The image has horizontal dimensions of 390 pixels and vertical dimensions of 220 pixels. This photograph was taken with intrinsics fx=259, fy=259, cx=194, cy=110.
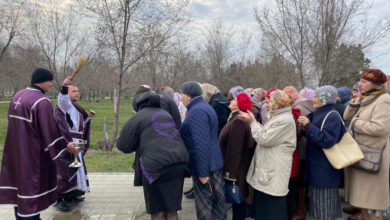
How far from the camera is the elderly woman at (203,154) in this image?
2.97 meters

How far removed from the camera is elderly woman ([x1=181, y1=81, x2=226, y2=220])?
9.74 feet

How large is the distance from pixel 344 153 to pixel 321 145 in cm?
27

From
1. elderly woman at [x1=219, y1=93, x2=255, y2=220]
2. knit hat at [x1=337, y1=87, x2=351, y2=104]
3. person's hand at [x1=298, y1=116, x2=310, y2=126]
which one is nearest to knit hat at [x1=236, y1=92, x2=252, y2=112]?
elderly woman at [x1=219, y1=93, x2=255, y2=220]

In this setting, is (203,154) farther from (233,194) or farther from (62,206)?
(62,206)

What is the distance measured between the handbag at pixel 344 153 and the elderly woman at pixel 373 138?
8.3 inches

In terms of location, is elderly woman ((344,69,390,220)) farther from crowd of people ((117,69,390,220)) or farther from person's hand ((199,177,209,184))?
person's hand ((199,177,209,184))

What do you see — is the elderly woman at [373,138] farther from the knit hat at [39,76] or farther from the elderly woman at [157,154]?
the knit hat at [39,76]

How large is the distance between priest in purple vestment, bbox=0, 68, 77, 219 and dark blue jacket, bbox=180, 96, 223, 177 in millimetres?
1574

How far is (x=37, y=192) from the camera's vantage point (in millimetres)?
3053

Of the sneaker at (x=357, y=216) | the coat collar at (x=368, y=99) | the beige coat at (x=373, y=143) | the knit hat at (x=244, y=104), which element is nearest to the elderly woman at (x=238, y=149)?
the knit hat at (x=244, y=104)

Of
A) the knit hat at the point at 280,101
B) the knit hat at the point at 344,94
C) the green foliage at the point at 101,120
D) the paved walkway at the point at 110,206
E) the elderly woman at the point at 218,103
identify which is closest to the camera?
the knit hat at the point at 280,101

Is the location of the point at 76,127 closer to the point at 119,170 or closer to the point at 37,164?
the point at 37,164

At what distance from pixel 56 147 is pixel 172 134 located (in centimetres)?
146

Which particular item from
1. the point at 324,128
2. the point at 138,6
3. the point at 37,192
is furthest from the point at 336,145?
the point at 138,6
